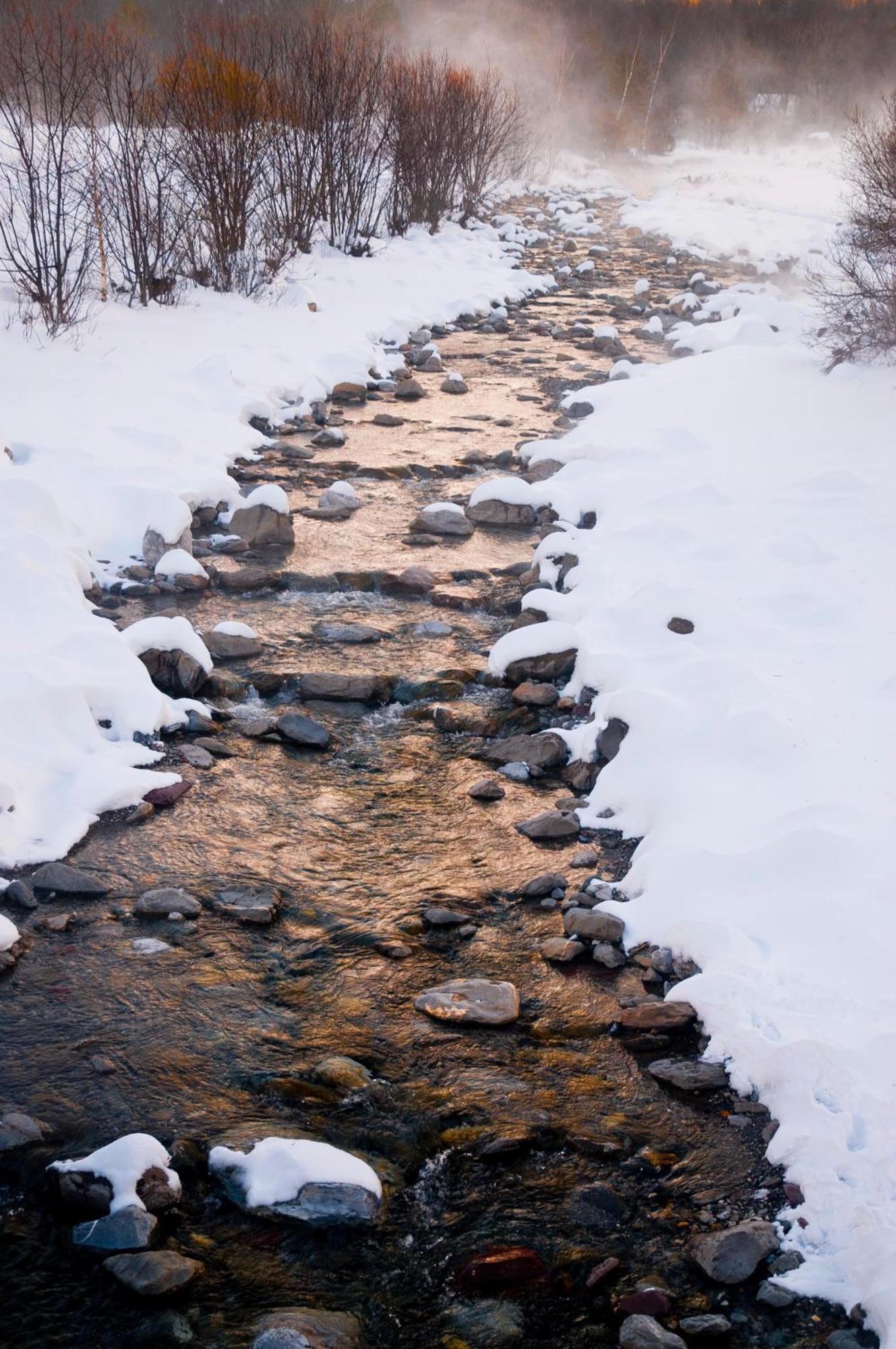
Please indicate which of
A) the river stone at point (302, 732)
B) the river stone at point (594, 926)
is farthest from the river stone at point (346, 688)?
the river stone at point (594, 926)

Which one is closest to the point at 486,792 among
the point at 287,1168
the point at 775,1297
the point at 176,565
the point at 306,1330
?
the point at 287,1168

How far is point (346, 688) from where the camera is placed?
4781 millimetres

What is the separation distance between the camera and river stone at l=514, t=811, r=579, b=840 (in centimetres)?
397

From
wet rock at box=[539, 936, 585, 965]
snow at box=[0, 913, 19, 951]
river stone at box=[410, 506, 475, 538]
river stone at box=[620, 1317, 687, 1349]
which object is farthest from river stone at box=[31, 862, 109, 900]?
river stone at box=[410, 506, 475, 538]

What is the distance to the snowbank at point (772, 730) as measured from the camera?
2.71 m

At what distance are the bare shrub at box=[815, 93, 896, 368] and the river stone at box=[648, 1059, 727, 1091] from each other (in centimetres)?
589

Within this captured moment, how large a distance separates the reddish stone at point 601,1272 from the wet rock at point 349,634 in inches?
129

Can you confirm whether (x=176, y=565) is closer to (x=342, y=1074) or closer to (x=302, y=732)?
(x=302, y=732)

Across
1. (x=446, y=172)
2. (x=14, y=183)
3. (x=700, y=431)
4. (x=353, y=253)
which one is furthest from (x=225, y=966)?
(x=446, y=172)

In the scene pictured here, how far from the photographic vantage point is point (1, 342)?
7387mm

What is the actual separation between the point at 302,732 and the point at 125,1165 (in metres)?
2.19

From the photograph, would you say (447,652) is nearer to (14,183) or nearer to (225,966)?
(225,966)

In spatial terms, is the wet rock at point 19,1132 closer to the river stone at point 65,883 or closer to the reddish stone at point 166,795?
the river stone at point 65,883

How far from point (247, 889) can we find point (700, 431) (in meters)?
5.04
